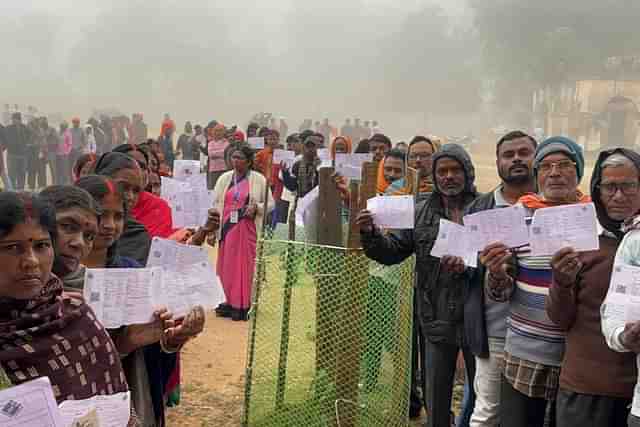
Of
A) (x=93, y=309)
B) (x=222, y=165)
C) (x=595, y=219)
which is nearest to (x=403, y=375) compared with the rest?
(x=595, y=219)

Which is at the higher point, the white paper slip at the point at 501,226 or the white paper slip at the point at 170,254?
the white paper slip at the point at 501,226

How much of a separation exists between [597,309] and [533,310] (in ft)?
1.22

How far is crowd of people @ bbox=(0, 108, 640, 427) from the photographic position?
6.63 ft

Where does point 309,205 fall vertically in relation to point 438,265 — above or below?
above

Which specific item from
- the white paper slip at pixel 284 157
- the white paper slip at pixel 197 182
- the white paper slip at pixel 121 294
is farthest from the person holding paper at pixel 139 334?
the white paper slip at pixel 284 157

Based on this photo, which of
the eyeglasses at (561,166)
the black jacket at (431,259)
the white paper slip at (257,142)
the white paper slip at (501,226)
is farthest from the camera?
the white paper slip at (257,142)

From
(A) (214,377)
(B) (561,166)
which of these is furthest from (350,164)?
(B) (561,166)

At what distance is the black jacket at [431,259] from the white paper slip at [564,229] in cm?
87

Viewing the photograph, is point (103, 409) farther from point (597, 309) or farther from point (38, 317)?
point (597, 309)

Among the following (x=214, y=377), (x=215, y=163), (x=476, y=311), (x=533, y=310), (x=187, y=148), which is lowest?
(x=214, y=377)

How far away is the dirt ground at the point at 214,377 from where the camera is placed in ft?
17.4

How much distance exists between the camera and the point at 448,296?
12.3 feet

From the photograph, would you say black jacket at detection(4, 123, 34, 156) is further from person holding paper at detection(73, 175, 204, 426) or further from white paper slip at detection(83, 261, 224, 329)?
white paper slip at detection(83, 261, 224, 329)

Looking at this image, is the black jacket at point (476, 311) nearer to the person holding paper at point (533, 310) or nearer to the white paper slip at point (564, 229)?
the person holding paper at point (533, 310)
